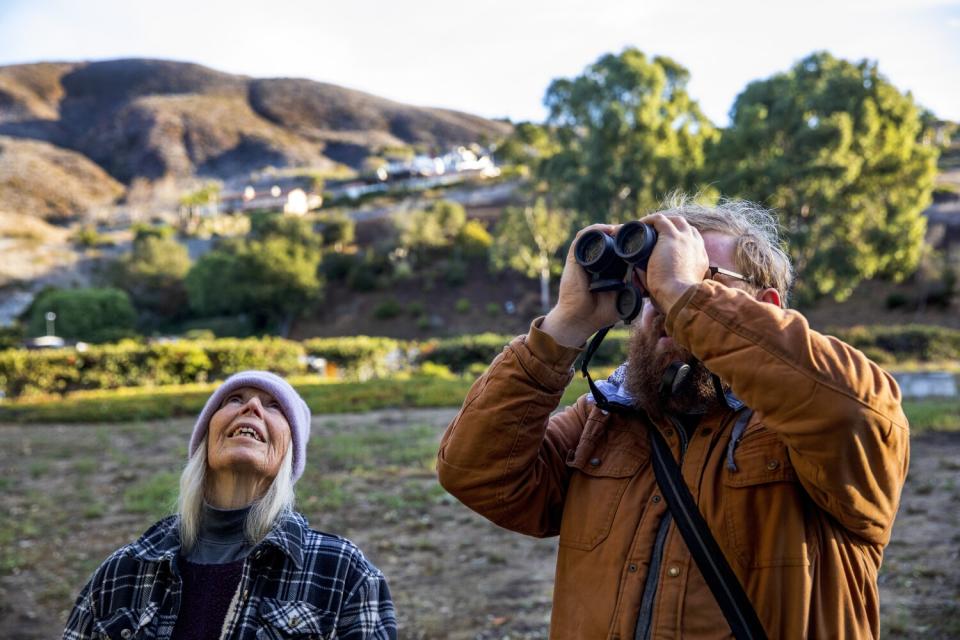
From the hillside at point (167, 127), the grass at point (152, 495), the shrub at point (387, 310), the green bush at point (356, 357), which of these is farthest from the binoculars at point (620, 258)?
the hillside at point (167, 127)

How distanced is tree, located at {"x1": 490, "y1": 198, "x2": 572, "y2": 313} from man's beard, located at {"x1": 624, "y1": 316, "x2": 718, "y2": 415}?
3304 cm

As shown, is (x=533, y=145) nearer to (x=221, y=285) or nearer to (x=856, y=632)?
(x=221, y=285)

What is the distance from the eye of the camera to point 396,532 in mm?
6621

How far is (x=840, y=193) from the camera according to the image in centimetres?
2484

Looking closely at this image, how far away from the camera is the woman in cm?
205

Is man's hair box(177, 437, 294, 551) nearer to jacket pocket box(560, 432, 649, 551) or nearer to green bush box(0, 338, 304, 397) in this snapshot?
jacket pocket box(560, 432, 649, 551)

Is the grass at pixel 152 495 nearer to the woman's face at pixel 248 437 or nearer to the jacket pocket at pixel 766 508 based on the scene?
the woman's face at pixel 248 437

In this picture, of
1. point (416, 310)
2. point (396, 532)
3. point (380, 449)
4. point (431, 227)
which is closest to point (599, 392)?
point (396, 532)

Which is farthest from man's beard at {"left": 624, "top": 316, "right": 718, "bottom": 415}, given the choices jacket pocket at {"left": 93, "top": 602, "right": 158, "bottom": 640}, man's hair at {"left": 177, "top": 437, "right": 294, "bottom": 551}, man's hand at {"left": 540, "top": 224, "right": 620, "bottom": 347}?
jacket pocket at {"left": 93, "top": 602, "right": 158, "bottom": 640}

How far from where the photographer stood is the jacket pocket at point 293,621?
204 centimetres

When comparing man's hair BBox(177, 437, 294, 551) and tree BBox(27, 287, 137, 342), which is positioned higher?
man's hair BBox(177, 437, 294, 551)

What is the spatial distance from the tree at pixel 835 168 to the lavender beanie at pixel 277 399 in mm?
23566

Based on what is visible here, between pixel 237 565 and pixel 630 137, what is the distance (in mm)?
28555

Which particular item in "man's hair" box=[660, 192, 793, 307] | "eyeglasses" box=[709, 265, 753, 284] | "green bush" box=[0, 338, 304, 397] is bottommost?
"green bush" box=[0, 338, 304, 397]
